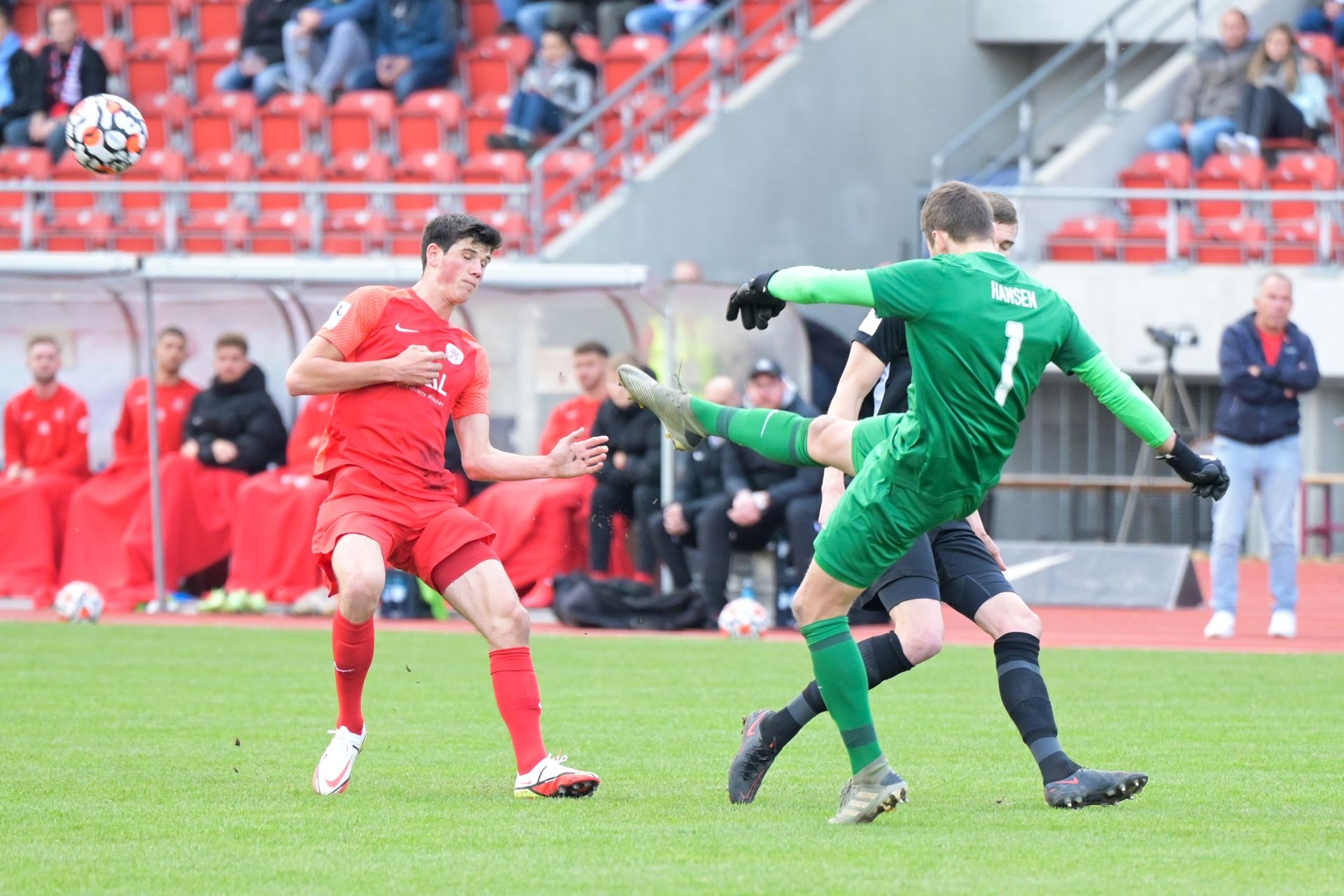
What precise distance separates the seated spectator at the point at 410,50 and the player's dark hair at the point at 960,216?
1679cm

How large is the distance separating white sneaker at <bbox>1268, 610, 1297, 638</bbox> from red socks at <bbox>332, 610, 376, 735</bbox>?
797cm

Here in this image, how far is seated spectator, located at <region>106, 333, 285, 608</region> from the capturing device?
49.8 ft

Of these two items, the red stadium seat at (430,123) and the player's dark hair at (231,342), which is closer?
the player's dark hair at (231,342)

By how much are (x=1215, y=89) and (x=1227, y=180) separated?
3.72 ft

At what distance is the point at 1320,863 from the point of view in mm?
5195

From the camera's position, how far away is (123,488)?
15.5m

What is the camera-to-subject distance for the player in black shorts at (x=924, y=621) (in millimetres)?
6273

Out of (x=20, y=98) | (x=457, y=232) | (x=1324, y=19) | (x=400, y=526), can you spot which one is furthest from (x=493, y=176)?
(x=400, y=526)

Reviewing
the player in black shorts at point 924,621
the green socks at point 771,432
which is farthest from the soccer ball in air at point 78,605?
the green socks at point 771,432

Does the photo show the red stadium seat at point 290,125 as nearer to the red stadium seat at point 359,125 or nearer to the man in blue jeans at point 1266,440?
the red stadium seat at point 359,125

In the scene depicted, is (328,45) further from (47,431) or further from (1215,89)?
(1215,89)

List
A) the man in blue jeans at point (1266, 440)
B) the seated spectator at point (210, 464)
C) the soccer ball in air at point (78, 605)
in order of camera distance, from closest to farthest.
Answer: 1. the man in blue jeans at point (1266, 440)
2. the soccer ball in air at point (78, 605)
3. the seated spectator at point (210, 464)

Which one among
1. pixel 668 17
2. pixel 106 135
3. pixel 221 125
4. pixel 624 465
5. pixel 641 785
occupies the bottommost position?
pixel 641 785

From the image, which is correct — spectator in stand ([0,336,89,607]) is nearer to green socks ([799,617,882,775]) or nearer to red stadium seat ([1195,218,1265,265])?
red stadium seat ([1195,218,1265,265])
